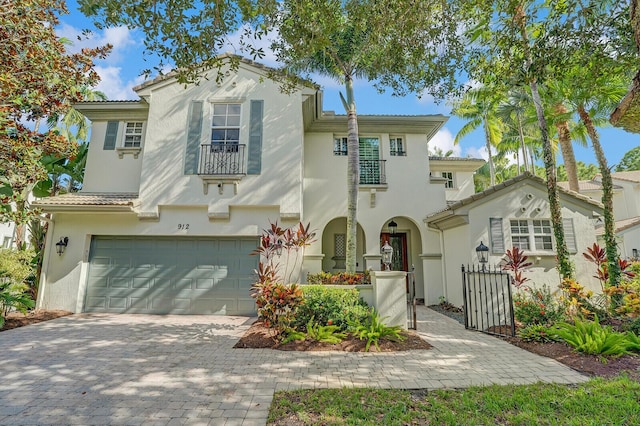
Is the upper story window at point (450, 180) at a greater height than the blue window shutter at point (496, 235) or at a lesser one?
greater

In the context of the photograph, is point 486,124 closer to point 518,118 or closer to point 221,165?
point 518,118

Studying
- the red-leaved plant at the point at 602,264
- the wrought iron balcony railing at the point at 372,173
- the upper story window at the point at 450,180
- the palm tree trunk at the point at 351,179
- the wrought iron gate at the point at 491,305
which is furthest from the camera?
the upper story window at the point at 450,180

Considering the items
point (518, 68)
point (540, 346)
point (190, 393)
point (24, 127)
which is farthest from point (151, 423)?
point (24, 127)

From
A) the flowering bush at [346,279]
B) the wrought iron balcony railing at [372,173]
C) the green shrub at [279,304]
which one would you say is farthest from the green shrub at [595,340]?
the wrought iron balcony railing at [372,173]

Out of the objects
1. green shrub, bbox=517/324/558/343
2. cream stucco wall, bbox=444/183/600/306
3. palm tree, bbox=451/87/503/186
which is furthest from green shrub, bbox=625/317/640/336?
palm tree, bbox=451/87/503/186

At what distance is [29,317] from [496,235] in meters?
14.8

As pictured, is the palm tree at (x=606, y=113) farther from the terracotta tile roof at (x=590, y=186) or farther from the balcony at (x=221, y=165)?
the terracotta tile roof at (x=590, y=186)

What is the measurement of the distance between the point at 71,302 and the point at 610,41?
611 inches

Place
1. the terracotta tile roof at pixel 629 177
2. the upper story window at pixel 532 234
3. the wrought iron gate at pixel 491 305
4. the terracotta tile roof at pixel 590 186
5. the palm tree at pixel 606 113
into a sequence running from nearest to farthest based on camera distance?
the wrought iron gate at pixel 491 305 → the palm tree at pixel 606 113 → the upper story window at pixel 532 234 → the terracotta tile roof at pixel 629 177 → the terracotta tile roof at pixel 590 186

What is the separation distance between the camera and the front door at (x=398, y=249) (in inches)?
534

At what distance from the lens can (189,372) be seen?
5.07m

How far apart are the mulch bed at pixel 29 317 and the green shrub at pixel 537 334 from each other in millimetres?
12804

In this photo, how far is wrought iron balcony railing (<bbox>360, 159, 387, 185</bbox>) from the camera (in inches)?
500

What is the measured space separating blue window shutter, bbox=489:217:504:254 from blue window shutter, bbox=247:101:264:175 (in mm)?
8127
